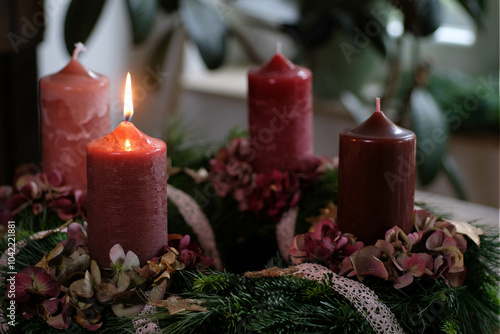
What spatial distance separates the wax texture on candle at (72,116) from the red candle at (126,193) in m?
0.15

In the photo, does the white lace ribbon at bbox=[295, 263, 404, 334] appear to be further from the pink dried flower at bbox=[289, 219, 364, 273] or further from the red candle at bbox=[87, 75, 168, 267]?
the red candle at bbox=[87, 75, 168, 267]

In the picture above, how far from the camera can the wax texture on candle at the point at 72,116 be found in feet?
2.03

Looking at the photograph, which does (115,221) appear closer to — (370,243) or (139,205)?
(139,205)

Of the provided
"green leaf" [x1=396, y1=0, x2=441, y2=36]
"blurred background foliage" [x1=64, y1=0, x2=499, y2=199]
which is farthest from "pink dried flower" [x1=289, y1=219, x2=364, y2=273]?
"green leaf" [x1=396, y1=0, x2=441, y2=36]

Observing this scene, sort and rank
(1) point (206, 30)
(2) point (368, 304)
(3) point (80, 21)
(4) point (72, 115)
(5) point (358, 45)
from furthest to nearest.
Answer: (5) point (358, 45), (1) point (206, 30), (3) point (80, 21), (4) point (72, 115), (2) point (368, 304)

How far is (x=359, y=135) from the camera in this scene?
511 millimetres

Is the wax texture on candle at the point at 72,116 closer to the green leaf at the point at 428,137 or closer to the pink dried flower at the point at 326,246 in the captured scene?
the pink dried flower at the point at 326,246

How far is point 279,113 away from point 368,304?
0.28 meters

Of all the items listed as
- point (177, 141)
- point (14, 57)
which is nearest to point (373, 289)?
point (177, 141)

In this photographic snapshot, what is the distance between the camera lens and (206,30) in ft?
4.01

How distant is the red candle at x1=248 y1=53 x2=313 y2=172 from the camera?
0.67 metres

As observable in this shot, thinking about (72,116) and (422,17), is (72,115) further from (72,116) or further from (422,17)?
(422,17)

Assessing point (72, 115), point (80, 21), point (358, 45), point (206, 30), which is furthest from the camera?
point (358, 45)

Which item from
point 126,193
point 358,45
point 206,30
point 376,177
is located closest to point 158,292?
point 126,193
